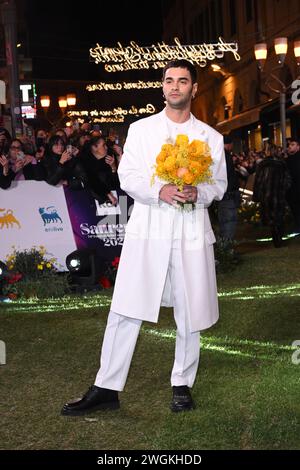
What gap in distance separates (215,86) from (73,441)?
45.4 m

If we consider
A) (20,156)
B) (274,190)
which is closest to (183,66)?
(20,156)

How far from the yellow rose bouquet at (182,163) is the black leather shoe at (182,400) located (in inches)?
53.7

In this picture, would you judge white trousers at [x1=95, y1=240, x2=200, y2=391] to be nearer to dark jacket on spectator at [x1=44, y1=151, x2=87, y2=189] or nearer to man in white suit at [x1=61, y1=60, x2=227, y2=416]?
man in white suit at [x1=61, y1=60, x2=227, y2=416]

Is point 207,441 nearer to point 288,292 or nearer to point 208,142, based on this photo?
point 208,142

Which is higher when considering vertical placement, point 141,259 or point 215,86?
point 215,86

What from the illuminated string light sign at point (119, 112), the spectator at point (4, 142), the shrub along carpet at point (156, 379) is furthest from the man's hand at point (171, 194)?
the illuminated string light sign at point (119, 112)

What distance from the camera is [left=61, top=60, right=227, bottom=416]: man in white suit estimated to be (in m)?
5.25

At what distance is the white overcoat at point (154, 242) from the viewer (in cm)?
524

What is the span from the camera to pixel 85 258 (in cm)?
1065

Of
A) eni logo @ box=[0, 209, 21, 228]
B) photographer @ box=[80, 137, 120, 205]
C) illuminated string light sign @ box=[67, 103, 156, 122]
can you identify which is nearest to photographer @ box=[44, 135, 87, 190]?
photographer @ box=[80, 137, 120, 205]

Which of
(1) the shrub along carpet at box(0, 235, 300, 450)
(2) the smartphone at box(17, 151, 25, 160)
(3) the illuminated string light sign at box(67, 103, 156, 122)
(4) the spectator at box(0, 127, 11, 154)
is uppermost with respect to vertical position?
(3) the illuminated string light sign at box(67, 103, 156, 122)

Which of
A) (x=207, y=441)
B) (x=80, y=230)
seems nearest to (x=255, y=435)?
(x=207, y=441)

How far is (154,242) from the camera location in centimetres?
526

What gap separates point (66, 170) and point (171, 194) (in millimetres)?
6404
